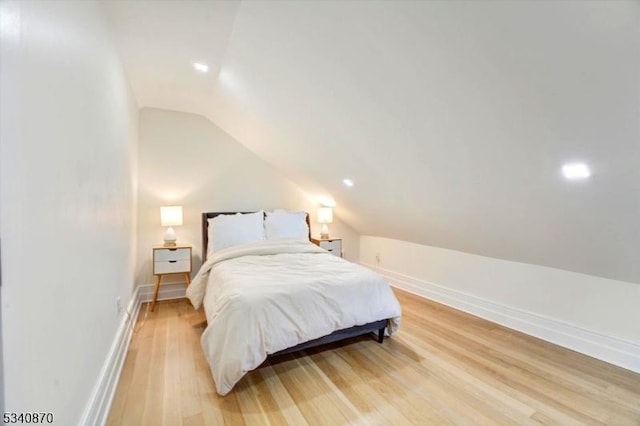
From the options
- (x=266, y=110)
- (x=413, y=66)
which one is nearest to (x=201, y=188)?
(x=266, y=110)

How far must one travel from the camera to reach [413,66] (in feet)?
5.42

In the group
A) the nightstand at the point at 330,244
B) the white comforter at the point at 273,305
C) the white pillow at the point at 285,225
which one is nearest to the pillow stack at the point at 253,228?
the white pillow at the point at 285,225

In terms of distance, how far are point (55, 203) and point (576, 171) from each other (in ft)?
8.22

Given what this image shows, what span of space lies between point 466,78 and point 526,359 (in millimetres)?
2209

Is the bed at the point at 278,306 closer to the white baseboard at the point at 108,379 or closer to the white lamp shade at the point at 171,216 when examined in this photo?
the white baseboard at the point at 108,379

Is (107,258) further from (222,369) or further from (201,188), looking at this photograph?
(201,188)

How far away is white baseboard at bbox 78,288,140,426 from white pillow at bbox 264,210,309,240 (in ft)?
5.73

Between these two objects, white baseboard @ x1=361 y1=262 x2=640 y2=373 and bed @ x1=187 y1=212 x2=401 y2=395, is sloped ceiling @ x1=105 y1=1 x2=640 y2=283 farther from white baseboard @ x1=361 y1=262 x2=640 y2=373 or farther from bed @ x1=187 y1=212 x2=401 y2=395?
bed @ x1=187 y1=212 x2=401 y2=395

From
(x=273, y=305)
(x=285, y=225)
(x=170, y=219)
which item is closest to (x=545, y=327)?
(x=273, y=305)

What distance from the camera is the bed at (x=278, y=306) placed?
1912mm

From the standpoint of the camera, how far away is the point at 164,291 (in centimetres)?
365

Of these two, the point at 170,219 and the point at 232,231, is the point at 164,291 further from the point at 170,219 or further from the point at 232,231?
the point at 232,231

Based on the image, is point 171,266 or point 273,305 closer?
point 273,305

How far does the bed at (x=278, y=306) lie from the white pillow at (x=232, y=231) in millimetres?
414
